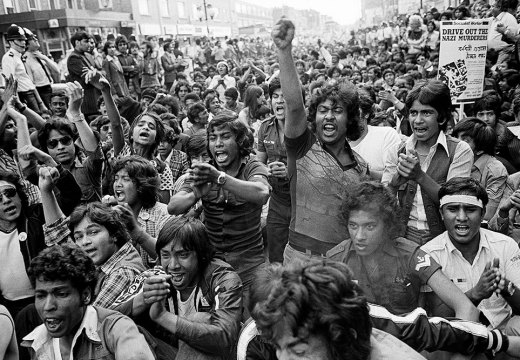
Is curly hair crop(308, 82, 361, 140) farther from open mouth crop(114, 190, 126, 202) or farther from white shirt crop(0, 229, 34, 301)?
white shirt crop(0, 229, 34, 301)

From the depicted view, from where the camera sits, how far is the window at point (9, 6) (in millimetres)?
21688

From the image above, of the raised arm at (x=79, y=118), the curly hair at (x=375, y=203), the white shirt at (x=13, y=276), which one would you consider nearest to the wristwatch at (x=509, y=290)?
the curly hair at (x=375, y=203)

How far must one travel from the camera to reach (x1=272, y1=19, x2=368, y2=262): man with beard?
2.91 meters

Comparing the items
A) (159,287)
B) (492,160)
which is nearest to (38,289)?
(159,287)

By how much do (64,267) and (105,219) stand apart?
0.65 meters

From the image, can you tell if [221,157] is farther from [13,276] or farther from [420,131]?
[13,276]

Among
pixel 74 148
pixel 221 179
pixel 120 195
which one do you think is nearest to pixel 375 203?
pixel 221 179

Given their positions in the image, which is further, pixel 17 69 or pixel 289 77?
pixel 17 69

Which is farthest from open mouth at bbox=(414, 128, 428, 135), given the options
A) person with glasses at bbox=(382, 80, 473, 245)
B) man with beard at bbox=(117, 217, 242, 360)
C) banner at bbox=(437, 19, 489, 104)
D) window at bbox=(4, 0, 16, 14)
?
window at bbox=(4, 0, 16, 14)

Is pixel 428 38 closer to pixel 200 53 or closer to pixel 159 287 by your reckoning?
pixel 200 53

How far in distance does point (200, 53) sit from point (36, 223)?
19.7m

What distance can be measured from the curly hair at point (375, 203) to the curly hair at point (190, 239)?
2.41ft

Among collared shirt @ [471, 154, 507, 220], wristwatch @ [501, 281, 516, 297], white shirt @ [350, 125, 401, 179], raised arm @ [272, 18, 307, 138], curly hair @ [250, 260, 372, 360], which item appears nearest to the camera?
curly hair @ [250, 260, 372, 360]

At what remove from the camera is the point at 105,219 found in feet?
10.1
